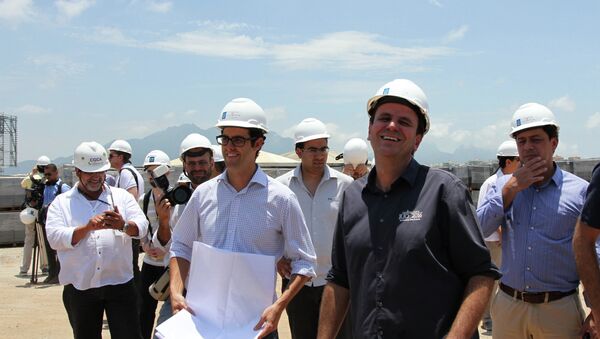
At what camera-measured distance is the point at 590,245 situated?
9.87 ft

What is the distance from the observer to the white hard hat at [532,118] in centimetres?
392

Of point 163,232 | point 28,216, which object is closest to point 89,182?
point 163,232

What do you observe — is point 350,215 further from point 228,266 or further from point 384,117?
point 228,266

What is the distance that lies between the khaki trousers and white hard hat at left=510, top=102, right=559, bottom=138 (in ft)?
3.38

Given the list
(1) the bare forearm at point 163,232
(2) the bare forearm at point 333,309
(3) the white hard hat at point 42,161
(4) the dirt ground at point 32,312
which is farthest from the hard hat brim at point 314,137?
(3) the white hard hat at point 42,161

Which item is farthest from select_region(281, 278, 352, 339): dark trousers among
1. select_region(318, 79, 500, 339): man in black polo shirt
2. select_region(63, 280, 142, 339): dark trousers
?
select_region(318, 79, 500, 339): man in black polo shirt

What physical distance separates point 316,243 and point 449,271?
2.61m

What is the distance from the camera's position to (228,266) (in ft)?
10.5

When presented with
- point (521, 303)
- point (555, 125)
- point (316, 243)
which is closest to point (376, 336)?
point (521, 303)

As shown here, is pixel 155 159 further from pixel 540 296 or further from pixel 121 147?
pixel 540 296

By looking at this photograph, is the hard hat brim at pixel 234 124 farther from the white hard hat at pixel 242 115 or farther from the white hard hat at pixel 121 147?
the white hard hat at pixel 121 147

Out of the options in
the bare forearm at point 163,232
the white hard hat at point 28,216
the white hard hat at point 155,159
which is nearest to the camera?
the bare forearm at point 163,232

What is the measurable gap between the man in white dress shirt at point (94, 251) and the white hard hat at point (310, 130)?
4.61 feet

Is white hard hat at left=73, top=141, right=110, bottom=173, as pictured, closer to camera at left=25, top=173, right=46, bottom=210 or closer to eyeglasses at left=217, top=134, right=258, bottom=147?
eyeglasses at left=217, top=134, right=258, bottom=147
